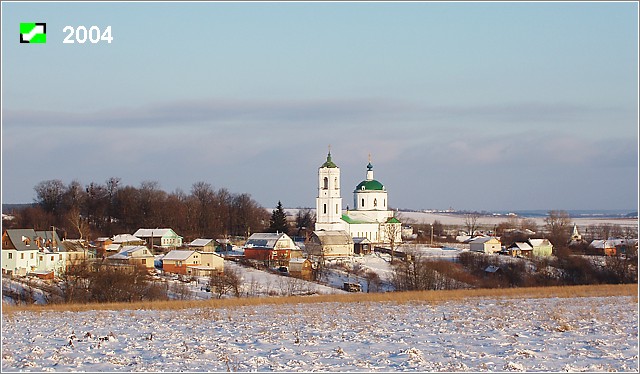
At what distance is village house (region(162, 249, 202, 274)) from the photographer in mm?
57219

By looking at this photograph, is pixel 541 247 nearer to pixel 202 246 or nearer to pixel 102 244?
pixel 202 246

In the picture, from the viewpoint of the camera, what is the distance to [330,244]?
7444 centimetres

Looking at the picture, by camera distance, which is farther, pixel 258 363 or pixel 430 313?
pixel 430 313

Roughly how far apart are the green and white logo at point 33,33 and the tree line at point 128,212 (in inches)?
2944

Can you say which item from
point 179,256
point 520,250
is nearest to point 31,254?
point 179,256

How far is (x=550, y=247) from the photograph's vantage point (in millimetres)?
77750

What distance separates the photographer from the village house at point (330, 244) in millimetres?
73156

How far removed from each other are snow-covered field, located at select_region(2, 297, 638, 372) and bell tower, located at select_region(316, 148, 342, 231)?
223 feet

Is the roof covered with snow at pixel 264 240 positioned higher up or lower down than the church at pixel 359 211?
lower down

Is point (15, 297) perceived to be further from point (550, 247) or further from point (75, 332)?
point (550, 247)

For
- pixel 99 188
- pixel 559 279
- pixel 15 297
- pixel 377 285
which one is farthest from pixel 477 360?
pixel 99 188

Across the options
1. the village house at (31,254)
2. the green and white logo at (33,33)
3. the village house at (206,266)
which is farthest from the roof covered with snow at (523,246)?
the green and white logo at (33,33)

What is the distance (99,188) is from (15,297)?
222ft

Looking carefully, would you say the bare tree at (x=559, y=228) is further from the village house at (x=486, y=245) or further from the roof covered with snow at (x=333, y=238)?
the roof covered with snow at (x=333, y=238)
